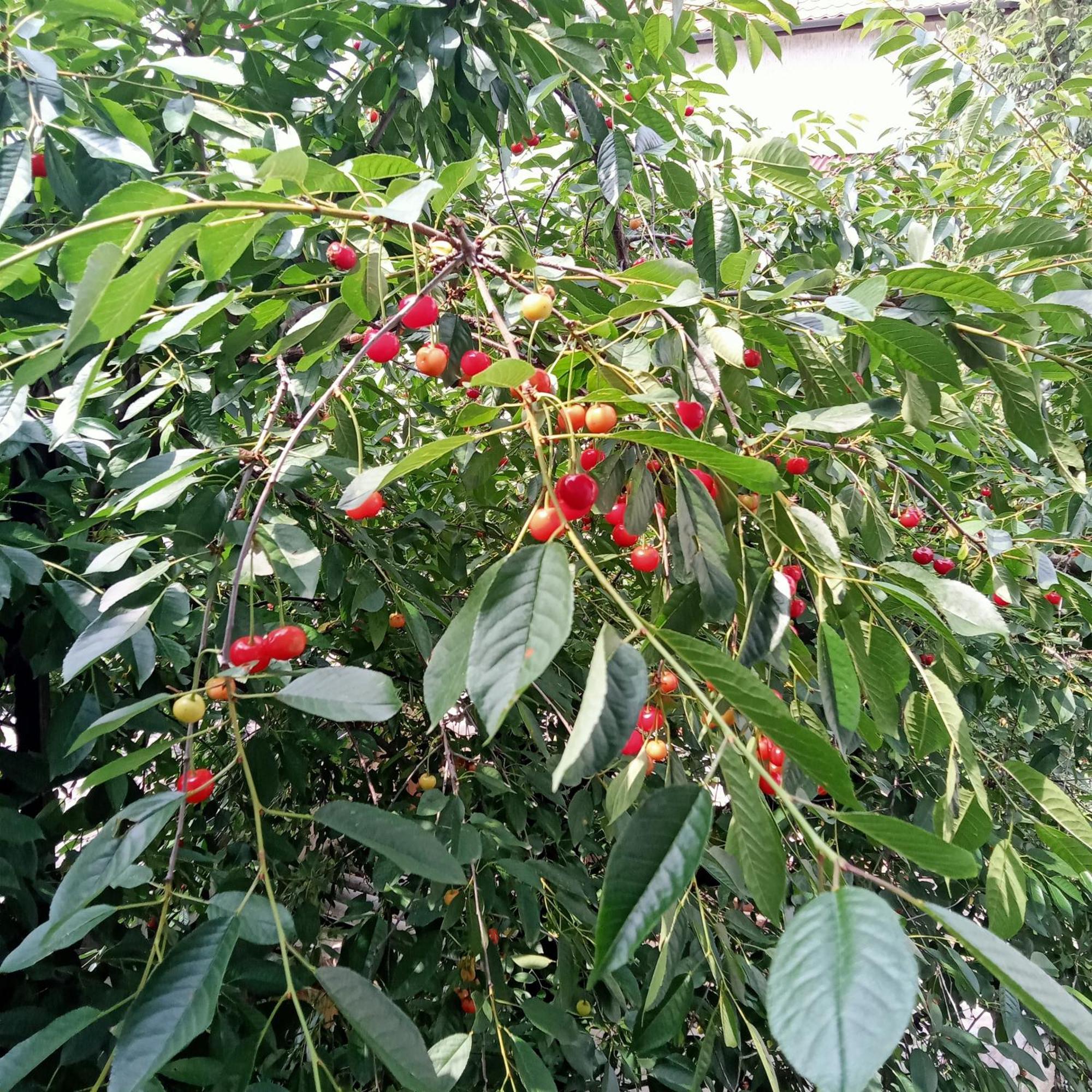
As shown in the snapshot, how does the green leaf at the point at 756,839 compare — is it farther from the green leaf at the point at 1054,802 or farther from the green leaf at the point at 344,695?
the green leaf at the point at 1054,802

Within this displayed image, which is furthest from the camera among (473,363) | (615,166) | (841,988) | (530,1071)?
(615,166)

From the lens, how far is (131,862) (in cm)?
49

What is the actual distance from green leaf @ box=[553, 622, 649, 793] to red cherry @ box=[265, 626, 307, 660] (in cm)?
40

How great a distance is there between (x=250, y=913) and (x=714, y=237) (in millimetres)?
897

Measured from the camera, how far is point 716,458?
1.59 feet

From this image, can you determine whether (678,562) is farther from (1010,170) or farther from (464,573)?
(1010,170)

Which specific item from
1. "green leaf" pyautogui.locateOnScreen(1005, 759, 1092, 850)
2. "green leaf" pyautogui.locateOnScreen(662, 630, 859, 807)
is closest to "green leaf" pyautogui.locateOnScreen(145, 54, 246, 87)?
"green leaf" pyautogui.locateOnScreen(662, 630, 859, 807)

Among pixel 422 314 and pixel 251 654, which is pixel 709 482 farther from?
pixel 251 654

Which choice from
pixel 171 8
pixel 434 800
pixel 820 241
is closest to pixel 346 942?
pixel 434 800

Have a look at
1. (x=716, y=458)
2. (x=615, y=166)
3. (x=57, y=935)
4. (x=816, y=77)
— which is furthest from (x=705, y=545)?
(x=816, y=77)

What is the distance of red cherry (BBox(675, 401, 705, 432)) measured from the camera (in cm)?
72

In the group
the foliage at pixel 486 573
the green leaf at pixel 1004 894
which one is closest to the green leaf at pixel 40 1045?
the foliage at pixel 486 573

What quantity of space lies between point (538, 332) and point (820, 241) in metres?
1.47

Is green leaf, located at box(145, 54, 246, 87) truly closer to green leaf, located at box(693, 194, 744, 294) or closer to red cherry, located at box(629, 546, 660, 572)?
green leaf, located at box(693, 194, 744, 294)
